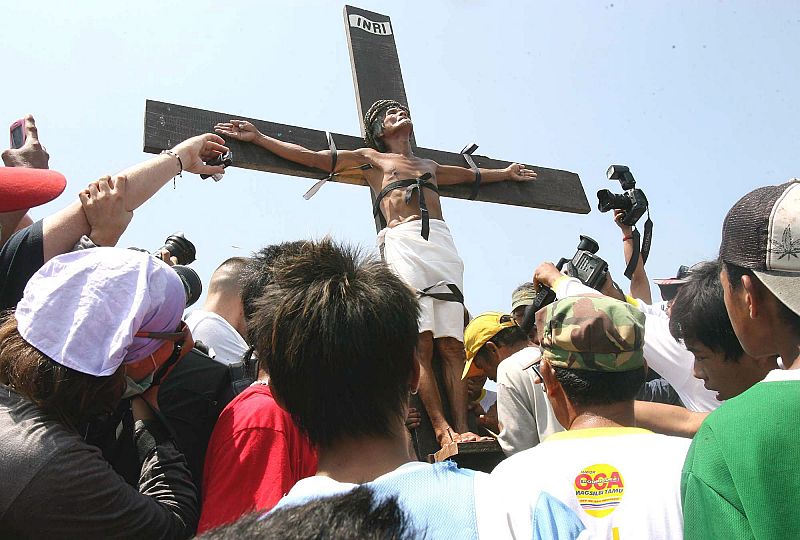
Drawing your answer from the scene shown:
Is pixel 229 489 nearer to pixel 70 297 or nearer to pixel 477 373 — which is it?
pixel 70 297

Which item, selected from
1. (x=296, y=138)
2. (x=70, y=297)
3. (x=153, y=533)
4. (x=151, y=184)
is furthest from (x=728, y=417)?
(x=296, y=138)

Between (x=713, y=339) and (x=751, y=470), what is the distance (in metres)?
1.02

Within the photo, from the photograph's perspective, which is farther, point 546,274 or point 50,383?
point 546,274

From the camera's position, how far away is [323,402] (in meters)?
1.39

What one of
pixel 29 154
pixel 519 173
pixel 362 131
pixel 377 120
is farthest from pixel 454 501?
pixel 519 173

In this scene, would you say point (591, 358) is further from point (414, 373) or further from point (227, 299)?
point (227, 299)

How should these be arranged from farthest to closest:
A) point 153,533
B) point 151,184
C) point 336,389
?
point 151,184
point 153,533
point 336,389

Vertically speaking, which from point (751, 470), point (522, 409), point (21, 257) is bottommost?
point (522, 409)

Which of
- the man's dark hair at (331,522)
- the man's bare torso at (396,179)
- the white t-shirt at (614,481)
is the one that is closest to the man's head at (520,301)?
the man's bare torso at (396,179)

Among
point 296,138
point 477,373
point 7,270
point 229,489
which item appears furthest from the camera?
point 296,138

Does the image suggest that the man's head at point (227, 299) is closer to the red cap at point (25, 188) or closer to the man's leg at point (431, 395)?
the man's leg at point (431, 395)

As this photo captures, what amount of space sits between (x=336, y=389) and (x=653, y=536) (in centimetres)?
69

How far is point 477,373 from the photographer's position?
12.6ft

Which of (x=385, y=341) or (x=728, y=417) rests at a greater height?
(x=385, y=341)
